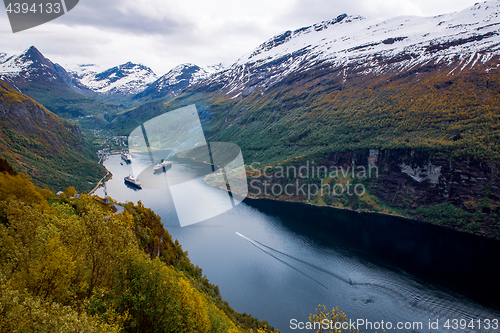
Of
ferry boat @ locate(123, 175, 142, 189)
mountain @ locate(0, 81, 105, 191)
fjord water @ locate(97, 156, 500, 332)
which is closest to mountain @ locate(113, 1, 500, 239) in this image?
fjord water @ locate(97, 156, 500, 332)

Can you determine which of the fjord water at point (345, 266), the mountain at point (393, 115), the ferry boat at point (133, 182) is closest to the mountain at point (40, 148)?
the ferry boat at point (133, 182)

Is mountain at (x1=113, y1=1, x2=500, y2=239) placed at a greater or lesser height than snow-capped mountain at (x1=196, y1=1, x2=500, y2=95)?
lesser

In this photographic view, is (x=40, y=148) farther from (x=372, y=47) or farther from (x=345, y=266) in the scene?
(x=372, y=47)

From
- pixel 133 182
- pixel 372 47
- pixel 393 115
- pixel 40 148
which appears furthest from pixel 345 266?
pixel 372 47

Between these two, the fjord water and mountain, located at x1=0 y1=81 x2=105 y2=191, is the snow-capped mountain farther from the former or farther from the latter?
mountain, located at x1=0 y1=81 x2=105 y2=191

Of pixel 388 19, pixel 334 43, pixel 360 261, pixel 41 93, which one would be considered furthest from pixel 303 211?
pixel 41 93
